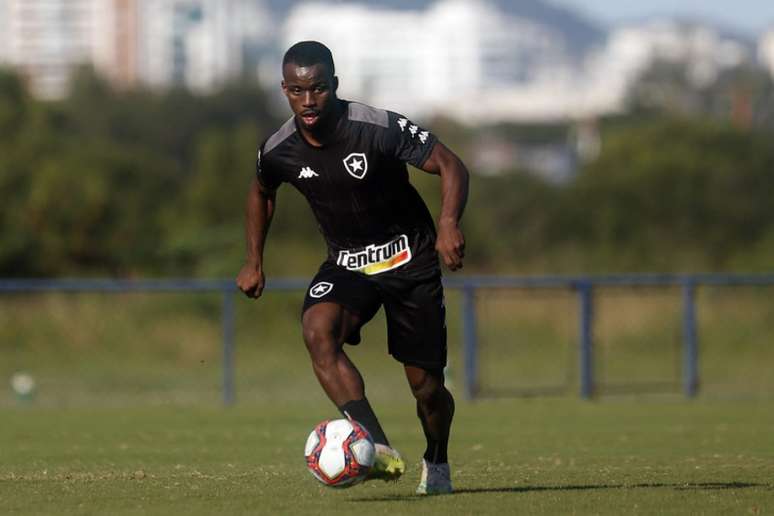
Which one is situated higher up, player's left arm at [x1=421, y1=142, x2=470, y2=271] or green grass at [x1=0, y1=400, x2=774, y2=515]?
player's left arm at [x1=421, y1=142, x2=470, y2=271]

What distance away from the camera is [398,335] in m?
9.38

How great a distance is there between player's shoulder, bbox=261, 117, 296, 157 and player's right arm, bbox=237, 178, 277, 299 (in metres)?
0.25

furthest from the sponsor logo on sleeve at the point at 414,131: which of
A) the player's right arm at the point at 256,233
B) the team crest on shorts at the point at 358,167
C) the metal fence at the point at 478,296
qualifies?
the metal fence at the point at 478,296

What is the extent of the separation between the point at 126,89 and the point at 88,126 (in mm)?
21087

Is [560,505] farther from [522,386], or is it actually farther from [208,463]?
[522,386]

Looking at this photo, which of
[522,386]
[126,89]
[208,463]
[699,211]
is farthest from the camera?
[126,89]

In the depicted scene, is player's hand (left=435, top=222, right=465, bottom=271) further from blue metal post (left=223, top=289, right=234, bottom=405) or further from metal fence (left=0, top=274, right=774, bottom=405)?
blue metal post (left=223, top=289, right=234, bottom=405)

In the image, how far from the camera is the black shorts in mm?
9250

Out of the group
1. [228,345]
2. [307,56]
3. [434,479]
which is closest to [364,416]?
[434,479]

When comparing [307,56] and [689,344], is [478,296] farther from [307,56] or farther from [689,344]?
[307,56]

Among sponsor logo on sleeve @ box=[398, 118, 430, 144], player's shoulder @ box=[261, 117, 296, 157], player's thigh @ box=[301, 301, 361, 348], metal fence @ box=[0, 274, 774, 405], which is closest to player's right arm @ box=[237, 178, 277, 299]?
player's shoulder @ box=[261, 117, 296, 157]

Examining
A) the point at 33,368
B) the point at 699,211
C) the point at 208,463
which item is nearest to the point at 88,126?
the point at 699,211

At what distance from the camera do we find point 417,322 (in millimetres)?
9344

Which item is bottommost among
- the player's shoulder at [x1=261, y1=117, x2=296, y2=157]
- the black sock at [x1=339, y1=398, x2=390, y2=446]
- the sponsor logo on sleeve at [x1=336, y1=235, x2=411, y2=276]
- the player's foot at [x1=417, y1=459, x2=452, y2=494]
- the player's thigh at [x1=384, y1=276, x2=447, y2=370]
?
the player's foot at [x1=417, y1=459, x2=452, y2=494]
